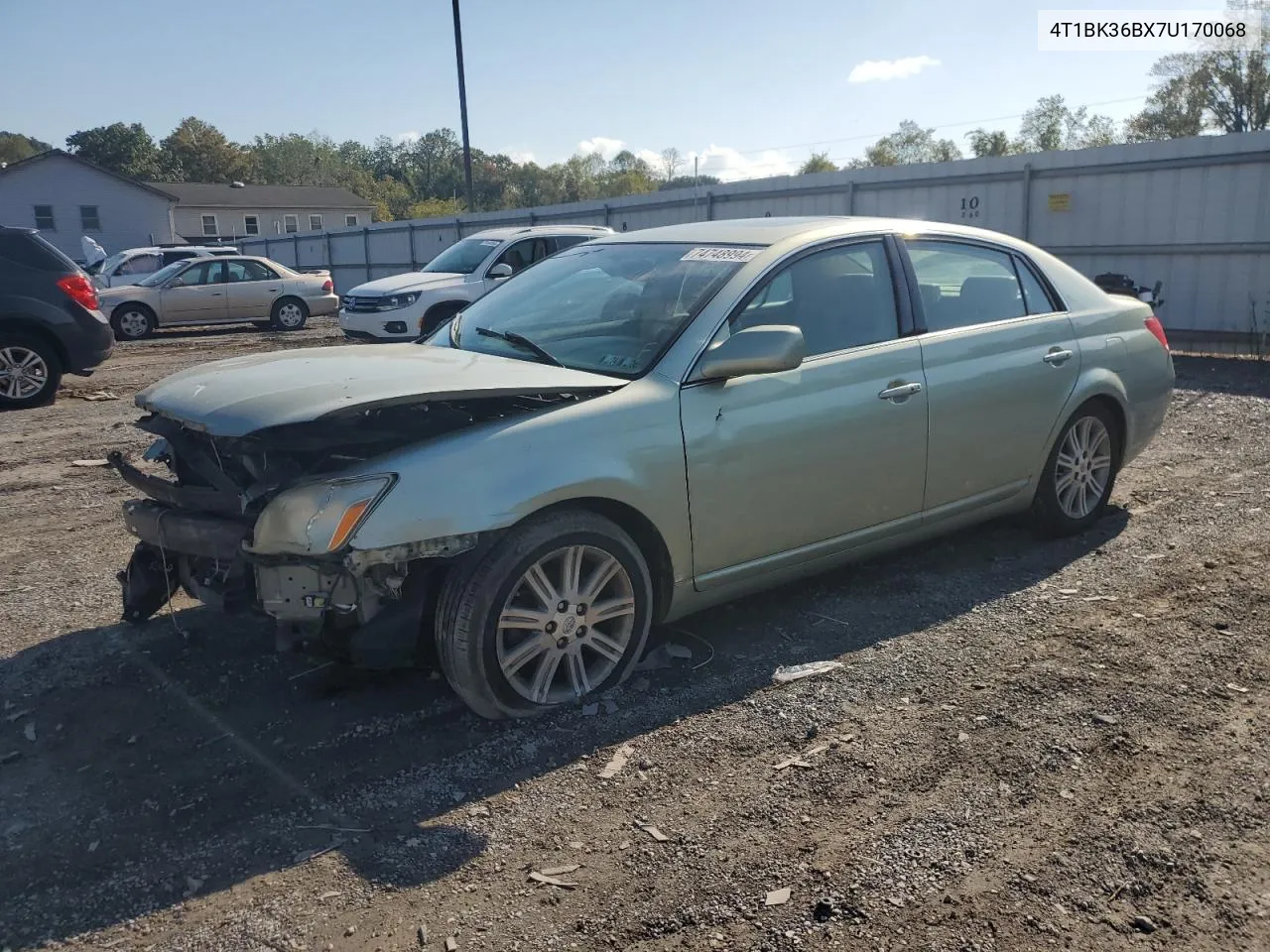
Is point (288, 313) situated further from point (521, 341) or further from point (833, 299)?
point (833, 299)

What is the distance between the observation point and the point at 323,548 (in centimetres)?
333

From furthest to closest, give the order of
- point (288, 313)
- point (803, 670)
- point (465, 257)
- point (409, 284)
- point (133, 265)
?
point (133, 265), point (288, 313), point (465, 257), point (409, 284), point (803, 670)

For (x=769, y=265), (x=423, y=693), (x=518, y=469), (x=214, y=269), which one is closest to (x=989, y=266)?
(x=769, y=265)

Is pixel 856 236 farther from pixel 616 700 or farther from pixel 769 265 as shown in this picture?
pixel 616 700

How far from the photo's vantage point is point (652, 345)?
163 inches

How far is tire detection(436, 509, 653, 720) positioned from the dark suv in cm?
902

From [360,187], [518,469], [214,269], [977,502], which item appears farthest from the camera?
[360,187]

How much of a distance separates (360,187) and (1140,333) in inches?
3971

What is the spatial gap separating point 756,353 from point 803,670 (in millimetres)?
1266

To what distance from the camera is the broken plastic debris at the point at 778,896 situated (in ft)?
8.86

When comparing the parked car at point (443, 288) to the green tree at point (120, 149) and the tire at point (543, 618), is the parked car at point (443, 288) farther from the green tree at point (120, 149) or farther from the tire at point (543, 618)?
the green tree at point (120, 149)

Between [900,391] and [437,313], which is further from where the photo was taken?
[437,313]

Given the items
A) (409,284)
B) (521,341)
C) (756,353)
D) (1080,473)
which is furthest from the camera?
(409,284)

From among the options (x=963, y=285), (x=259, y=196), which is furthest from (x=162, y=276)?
(x=259, y=196)
